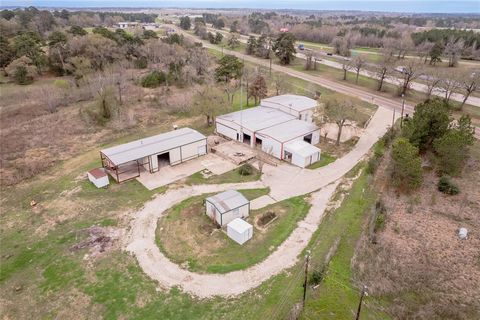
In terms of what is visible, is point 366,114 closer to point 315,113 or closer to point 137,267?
point 315,113

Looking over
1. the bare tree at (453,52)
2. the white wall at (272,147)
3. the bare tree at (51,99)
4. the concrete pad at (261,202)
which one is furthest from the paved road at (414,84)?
the bare tree at (51,99)

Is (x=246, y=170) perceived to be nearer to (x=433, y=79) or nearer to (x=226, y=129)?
(x=226, y=129)

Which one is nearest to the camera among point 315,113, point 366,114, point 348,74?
point 315,113

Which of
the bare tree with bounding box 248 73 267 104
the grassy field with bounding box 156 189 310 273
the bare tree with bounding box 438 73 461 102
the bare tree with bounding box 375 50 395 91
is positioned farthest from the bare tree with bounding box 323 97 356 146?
the bare tree with bounding box 375 50 395 91

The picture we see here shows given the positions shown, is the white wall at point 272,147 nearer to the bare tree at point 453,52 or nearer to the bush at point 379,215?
the bush at point 379,215

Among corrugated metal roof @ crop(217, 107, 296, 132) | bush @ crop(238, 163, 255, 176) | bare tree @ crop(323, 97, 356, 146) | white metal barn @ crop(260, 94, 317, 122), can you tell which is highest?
bare tree @ crop(323, 97, 356, 146)

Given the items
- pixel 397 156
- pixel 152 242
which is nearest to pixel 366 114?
pixel 397 156

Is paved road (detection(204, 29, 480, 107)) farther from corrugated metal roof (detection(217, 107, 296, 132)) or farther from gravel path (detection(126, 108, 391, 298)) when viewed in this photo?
corrugated metal roof (detection(217, 107, 296, 132))
